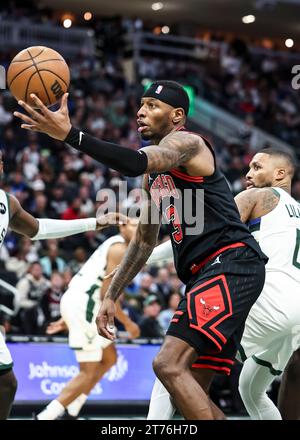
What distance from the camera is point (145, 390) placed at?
1152 centimetres

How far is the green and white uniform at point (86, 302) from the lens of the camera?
966 centimetres

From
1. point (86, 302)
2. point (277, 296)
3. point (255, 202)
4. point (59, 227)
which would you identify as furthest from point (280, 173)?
point (86, 302)

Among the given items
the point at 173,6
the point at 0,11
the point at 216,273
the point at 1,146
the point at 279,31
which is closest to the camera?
the point at 216,273

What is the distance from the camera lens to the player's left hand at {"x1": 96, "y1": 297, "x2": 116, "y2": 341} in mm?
5828

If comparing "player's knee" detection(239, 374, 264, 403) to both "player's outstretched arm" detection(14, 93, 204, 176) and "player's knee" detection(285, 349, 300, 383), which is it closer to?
"player's knee" detection(285, 349, 300, 383)

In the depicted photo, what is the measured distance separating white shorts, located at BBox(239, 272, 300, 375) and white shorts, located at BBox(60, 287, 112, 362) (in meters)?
3.36

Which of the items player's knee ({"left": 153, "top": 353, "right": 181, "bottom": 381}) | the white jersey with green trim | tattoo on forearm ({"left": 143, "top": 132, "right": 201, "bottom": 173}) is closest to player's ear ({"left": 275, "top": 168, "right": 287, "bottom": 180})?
tattoo on forearm ({"left": 143, "top": 132, "right": 201, "bottom": 173})

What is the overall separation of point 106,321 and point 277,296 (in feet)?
4.34

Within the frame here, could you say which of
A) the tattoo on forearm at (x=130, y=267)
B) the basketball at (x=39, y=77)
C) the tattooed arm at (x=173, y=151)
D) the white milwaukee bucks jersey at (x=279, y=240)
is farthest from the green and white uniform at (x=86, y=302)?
the tattooed arm at (x=173, y=151)

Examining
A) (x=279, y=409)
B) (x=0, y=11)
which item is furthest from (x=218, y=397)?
(x=0, y=11)

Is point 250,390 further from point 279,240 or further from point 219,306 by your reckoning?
point 219,306

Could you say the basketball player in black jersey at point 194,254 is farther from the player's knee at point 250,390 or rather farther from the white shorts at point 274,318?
the player's knee at point 250,390
